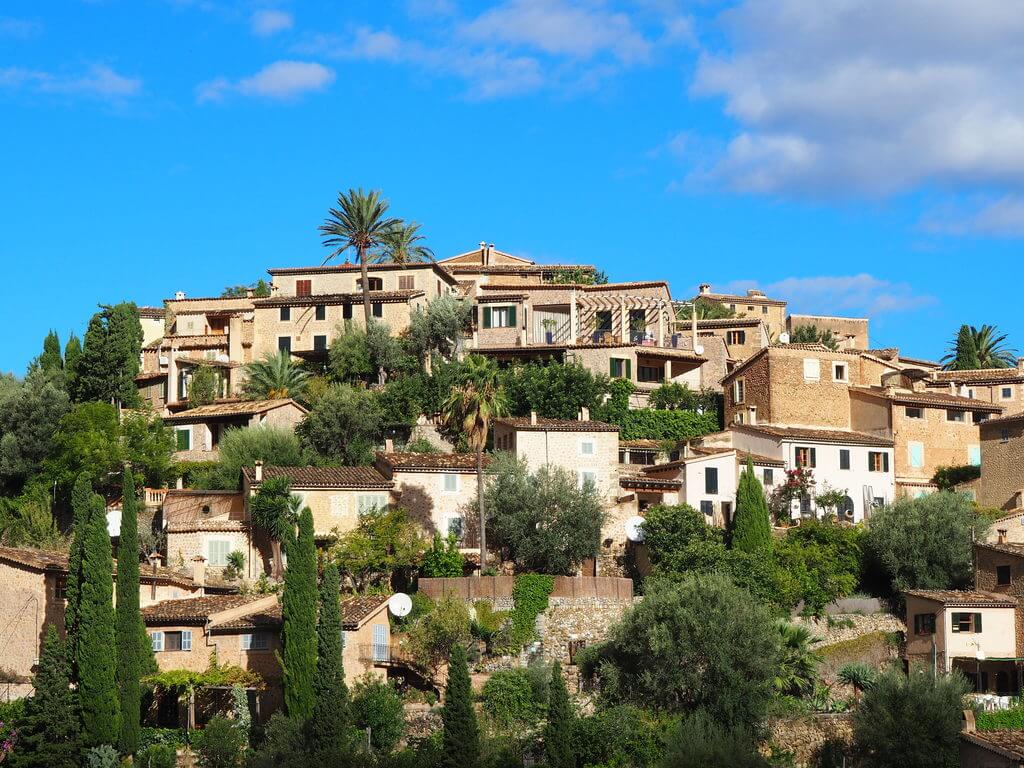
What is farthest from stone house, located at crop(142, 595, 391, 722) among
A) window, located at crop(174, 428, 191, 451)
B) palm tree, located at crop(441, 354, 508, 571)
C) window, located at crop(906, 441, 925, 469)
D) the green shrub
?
window, located at crop(906, 441, 925, 469)

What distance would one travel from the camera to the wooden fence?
184ft

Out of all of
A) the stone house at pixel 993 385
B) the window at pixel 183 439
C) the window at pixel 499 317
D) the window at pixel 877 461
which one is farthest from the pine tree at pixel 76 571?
the stone house at pixel 993 385

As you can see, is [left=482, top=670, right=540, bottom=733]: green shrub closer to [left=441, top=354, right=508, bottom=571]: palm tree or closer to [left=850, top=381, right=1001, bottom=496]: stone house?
[left=441, top=354, right=508, bottom=571]: palm tree

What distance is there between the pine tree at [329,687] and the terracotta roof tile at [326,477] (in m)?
10.6

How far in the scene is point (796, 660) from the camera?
5312 centimetres

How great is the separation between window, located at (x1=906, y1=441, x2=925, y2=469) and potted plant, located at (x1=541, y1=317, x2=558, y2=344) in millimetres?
19617

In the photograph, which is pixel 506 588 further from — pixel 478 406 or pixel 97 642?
pixel 97 642

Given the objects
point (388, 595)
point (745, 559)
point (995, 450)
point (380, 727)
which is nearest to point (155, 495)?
point (388, 595)

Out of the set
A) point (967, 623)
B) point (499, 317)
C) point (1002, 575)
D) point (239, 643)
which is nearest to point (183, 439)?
point (499, 317)

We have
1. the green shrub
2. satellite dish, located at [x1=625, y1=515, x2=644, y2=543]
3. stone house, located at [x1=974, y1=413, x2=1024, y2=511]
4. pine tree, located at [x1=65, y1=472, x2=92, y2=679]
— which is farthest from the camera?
stone house, located at [x1=974, y1=413, x2=1024, y2=511]

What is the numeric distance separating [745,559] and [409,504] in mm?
13158

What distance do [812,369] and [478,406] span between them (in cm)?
1938

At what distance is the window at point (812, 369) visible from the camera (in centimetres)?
7426

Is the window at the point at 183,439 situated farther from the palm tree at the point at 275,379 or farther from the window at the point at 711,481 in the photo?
the window at the point at 711,481
